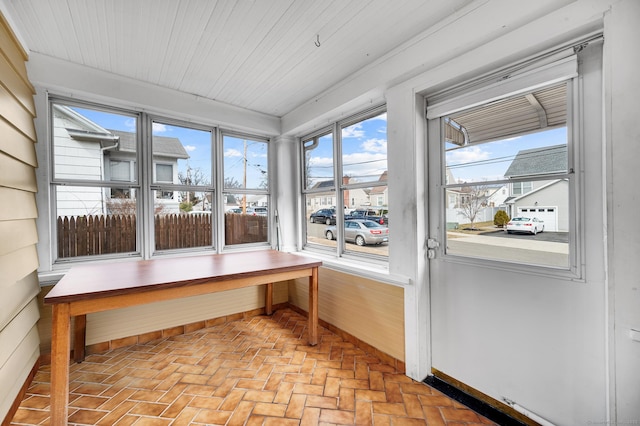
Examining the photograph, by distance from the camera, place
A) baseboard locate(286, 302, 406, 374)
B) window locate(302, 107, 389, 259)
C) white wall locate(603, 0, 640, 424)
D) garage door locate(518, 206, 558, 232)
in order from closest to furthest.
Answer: white wall locate(603, 0, 640, 424)
garage door locate(518, 206, 558, 232)
baseboard locate(286, 302, 406, 374)
window locate(302, 107, 389, 259)

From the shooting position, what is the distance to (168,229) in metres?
3.25

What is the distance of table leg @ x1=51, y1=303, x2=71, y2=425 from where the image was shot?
5.32ft

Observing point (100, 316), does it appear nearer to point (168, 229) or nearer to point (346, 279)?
point (168, 229)

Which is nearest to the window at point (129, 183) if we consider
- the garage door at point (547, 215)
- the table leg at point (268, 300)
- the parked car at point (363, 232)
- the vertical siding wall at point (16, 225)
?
the vertical siding wall at point (16, 225)

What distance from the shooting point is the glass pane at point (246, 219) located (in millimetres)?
3725

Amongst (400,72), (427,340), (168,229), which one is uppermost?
(400,72)

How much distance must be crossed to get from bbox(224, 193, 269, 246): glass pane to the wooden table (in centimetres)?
72

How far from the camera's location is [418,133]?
2.26 m

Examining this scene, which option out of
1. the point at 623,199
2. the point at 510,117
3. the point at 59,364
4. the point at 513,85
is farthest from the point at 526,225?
the point at 59,364

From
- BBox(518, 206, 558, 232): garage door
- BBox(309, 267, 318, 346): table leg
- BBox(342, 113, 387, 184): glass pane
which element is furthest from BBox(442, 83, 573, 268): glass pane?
BBox(309, 267, 318, 346): table leg

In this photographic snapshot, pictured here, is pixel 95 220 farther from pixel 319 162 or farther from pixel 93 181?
pixel 319 162

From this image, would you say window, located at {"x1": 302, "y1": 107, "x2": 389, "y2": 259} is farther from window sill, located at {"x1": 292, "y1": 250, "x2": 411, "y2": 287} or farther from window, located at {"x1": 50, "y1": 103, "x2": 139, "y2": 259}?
window, located at {"x1": 50, "y1": 103, "x2": 139, "y2": 259}

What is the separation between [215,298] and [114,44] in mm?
2736

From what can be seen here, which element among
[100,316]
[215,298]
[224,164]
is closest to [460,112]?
[224,164]
